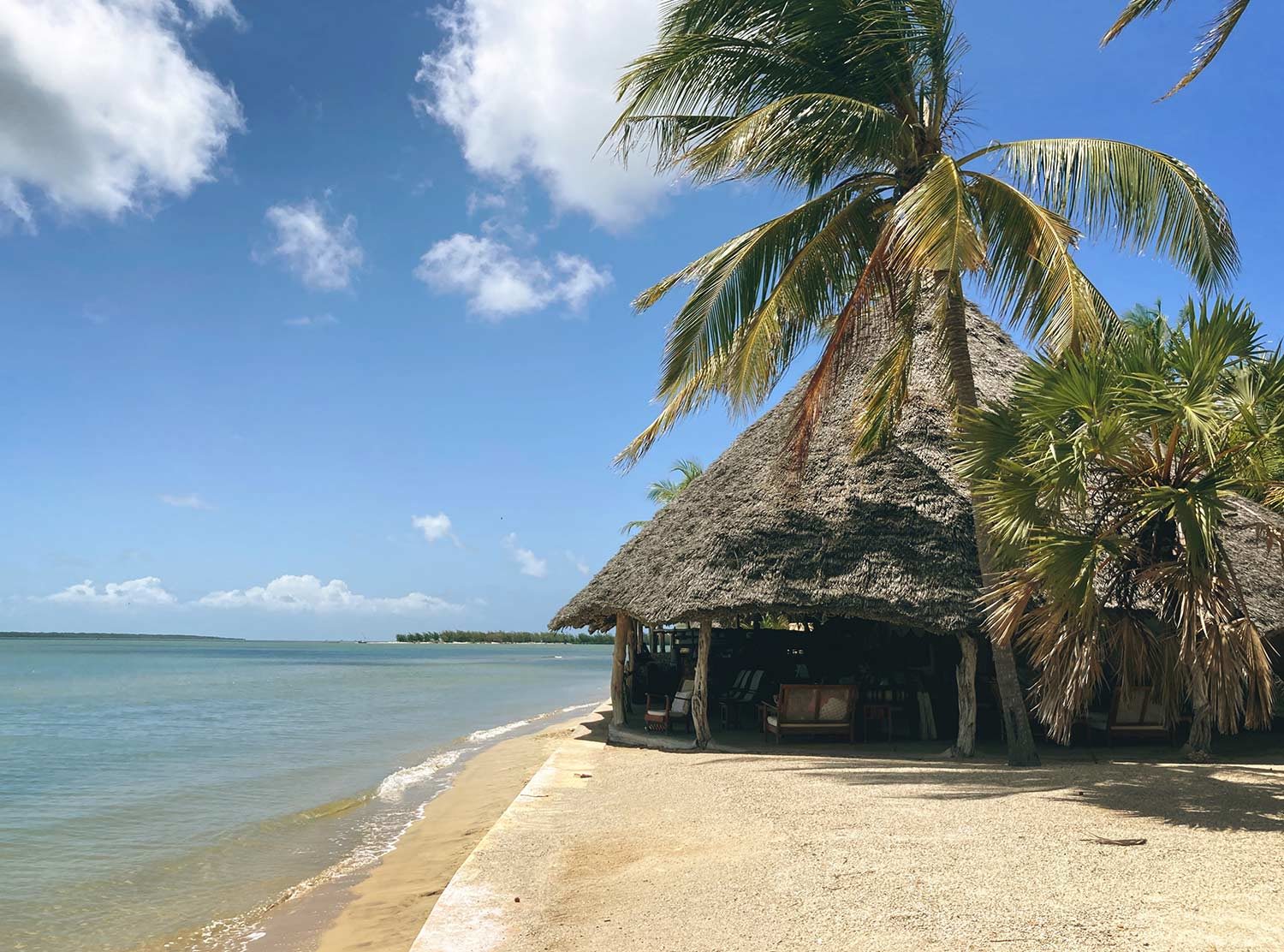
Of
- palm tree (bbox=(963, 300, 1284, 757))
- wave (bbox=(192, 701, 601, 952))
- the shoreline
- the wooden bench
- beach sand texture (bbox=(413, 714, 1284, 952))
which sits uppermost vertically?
palm tree (bbox=(963, 300, 1284, 757))

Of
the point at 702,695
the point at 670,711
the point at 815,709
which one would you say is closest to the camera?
the point at 815,709

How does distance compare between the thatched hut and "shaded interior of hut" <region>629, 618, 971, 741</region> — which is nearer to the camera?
the thatched hut

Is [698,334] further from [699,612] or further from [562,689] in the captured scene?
[562,689]

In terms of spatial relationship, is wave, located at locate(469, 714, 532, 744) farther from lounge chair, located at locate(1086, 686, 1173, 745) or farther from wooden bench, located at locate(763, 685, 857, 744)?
lounge chair, located at locate(1086, 686, 1173, 745)

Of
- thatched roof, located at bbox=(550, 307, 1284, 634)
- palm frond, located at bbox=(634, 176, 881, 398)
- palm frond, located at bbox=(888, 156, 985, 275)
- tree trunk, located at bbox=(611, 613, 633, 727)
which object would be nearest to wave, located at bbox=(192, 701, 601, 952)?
tree trunk, located at bbox=(611, 613, 633, 727)

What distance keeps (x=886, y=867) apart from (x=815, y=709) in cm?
588

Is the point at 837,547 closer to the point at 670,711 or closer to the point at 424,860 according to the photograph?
the point at 670,711

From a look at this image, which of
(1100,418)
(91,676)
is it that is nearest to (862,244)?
(1100,418)

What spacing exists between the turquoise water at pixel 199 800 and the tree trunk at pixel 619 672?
251 centimetres

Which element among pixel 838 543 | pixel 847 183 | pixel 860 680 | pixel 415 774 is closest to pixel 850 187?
pixel 847 183

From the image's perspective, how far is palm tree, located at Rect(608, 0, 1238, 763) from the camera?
791 cm

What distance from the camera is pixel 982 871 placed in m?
4.42

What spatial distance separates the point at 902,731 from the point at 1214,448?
22.2 ft

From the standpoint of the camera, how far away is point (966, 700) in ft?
31.1
